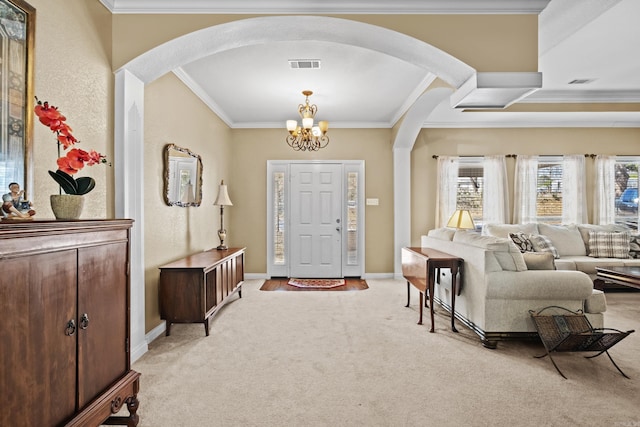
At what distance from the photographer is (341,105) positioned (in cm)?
561

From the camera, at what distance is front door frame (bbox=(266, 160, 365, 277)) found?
6.60 m

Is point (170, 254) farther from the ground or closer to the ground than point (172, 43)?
closer to the ground

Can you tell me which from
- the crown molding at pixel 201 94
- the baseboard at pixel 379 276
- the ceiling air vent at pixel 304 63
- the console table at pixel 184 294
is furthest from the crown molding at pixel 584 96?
the console table at pixel 184 294

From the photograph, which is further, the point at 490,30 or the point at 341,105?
the point at 341,105

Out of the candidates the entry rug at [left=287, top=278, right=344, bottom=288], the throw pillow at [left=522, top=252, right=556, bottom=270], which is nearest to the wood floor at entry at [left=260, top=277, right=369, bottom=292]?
the entry rug at [left=287, top=278, right=344, bottom=288]

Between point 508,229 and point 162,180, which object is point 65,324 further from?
point 508,229

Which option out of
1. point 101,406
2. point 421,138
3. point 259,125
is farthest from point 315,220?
point 101,406

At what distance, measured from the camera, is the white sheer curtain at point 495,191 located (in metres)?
6.41

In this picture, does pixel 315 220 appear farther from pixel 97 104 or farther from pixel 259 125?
pixel 97 104

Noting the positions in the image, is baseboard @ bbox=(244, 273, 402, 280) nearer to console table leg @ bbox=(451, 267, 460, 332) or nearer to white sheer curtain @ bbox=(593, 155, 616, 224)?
console table leg @ bbox=(451, 267, 460, 332)

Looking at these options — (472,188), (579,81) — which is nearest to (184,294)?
(472,188)

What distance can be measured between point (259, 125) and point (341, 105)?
1686mm

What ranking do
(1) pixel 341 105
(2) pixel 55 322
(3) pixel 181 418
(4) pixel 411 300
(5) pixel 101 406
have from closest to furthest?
1. (2) pixel 55 322
2. (5) pixel 101 406
3. (3) pixel 181 418
4. (4) pixel 411 300
5. (1) pixel 341 105

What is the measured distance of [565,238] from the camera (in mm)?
5766
